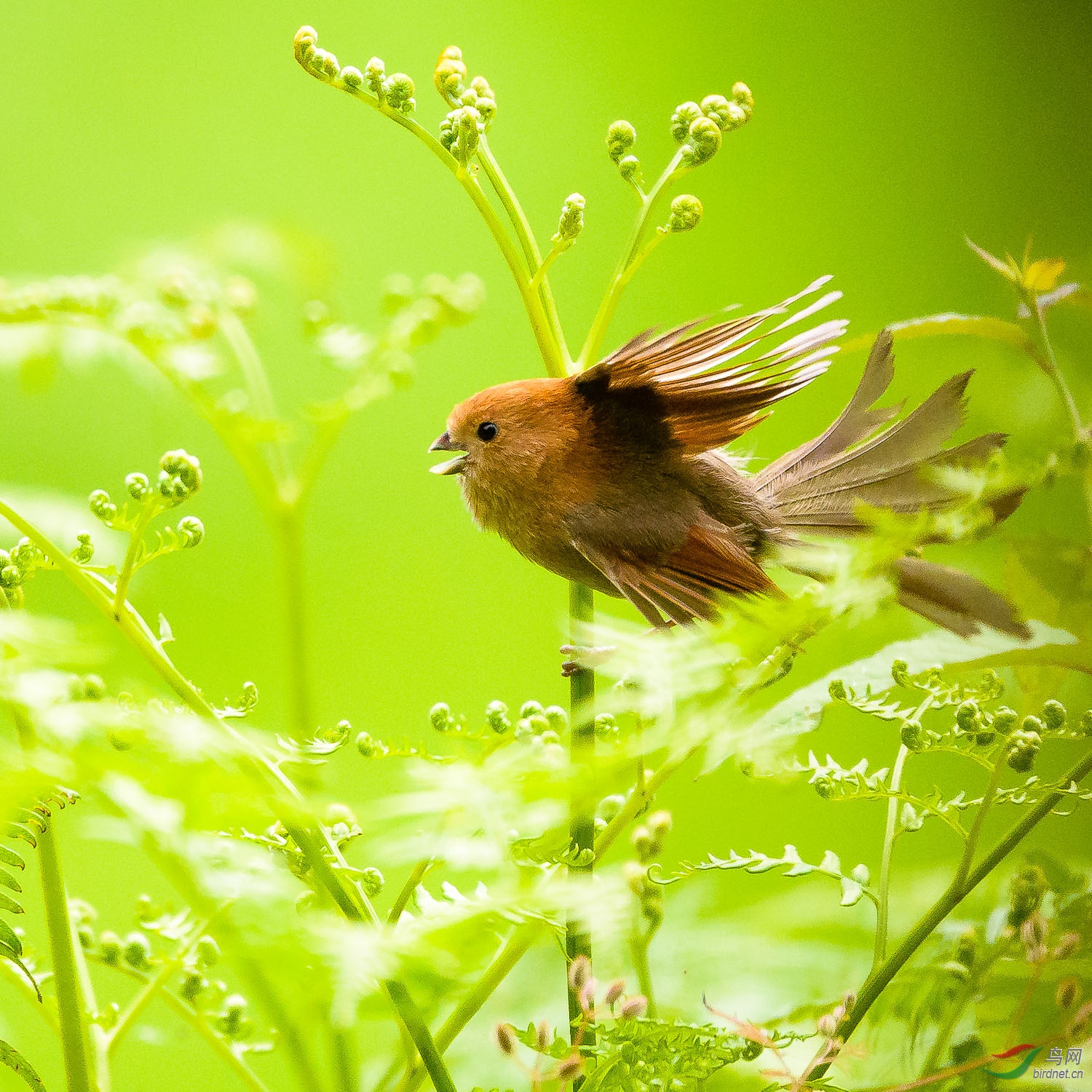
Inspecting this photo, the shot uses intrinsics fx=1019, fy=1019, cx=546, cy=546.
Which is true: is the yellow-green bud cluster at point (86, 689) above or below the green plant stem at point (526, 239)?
below

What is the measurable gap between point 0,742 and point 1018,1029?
0.41 m

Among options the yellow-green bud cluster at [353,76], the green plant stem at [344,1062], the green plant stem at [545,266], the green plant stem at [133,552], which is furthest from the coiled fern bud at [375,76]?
the green plant stem at [344,1062]

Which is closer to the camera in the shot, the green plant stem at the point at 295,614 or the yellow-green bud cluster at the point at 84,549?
the yellow-green bud cluster at the point at 84,549

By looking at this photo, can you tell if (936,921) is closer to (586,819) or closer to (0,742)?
(586,819)

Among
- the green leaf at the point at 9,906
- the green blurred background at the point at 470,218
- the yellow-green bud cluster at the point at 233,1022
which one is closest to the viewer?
the green leaf at the point at 9,906

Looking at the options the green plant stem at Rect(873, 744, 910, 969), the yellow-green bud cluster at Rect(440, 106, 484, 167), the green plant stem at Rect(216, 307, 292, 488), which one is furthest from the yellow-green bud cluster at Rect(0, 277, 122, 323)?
the green plant stem at Rect(873, 744, 910, 969)

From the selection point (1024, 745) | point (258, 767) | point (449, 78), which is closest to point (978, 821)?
point (1024, 745)

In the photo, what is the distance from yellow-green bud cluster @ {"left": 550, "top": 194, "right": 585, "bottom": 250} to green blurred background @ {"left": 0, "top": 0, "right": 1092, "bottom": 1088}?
0.42 meters

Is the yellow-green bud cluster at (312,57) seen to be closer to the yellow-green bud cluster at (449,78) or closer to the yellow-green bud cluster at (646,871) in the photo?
the yellow-green bud cluster at (449,78)

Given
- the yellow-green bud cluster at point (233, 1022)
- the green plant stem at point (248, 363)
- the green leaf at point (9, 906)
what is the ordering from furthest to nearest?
the green plant stem at point (248, 363) < the yellow-green bud cluster at point (233, 1022) < the green leaf at point (9, 906)

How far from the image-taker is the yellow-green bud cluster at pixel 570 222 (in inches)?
16.9

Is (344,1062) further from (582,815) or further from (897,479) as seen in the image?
(897,479)

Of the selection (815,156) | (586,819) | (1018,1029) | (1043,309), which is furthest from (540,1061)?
(815,156)

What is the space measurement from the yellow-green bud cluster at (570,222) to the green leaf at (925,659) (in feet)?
0.70
